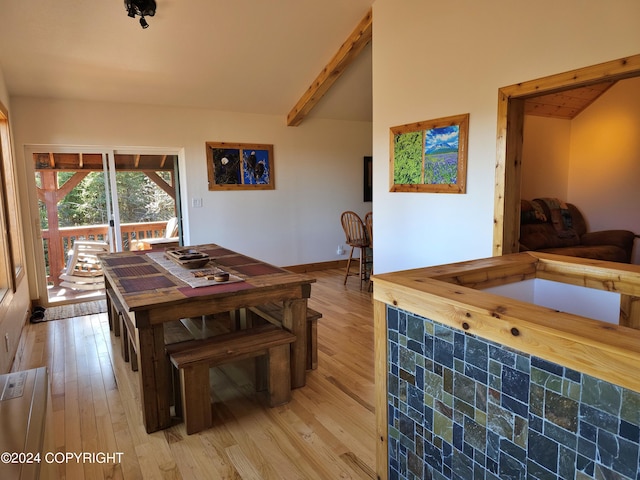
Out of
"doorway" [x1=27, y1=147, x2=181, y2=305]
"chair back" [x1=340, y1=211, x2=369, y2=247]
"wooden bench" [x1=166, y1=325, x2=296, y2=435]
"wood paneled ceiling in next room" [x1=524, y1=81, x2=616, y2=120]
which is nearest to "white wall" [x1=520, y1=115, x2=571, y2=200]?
"wood paneled ceiling in next room" [x1=524, y1=81, x2=616, y2=120]

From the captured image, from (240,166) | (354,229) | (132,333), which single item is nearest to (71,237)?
(240,166)

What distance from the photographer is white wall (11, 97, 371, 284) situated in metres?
4.56

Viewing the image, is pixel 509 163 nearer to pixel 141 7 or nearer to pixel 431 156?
pixel 431 156

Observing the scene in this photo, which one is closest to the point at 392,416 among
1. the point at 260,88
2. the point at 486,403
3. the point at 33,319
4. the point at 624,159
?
the point at 486,403

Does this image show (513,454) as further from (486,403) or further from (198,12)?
(198,12)

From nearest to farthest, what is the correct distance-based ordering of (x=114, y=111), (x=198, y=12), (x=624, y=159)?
(x=198, y=12)
(x=114, y=111)
(x=624, y=159)

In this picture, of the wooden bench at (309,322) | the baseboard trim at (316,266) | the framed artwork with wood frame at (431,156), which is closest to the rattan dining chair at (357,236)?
the baseboard trim at (316,266)

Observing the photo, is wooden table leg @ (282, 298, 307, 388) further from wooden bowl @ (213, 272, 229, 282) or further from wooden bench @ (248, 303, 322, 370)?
wooden bowl @ (213, 272, 229, 282)

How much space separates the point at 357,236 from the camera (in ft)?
18.2

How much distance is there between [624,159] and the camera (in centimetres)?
519

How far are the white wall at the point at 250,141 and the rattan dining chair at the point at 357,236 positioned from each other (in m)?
0.93

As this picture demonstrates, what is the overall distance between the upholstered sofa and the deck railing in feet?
15.1

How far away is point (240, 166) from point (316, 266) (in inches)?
77.0

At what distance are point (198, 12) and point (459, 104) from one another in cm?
239
